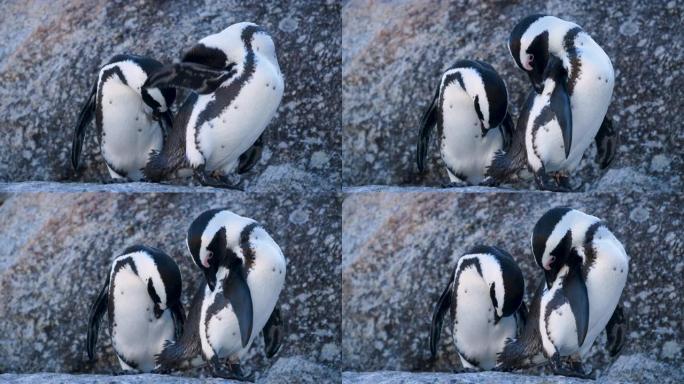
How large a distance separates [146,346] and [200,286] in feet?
0.49

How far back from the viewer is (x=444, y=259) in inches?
117

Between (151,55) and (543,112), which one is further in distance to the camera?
(151,55)

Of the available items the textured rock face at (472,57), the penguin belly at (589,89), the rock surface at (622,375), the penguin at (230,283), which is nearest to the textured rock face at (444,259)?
the rock surface at (622,375)

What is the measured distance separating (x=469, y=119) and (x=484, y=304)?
353mm

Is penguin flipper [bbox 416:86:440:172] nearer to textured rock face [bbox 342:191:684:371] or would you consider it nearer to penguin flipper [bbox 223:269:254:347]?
textured rock face [bbox 342:191:684:371]

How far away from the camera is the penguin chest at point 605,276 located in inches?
103

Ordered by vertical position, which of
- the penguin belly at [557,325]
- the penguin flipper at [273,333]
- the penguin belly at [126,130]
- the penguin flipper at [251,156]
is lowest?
the penguin flipper at [273,333]

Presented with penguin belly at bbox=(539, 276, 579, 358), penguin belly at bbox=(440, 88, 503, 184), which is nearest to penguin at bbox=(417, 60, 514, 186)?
penguin belly at bbox=(440, 88, 503, 184)

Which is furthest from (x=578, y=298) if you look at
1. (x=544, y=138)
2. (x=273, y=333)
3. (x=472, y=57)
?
(x=472, y=57)

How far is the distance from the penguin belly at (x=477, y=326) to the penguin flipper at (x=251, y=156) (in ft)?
1.53

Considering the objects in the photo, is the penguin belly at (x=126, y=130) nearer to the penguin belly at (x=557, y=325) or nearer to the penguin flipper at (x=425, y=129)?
the penguin flipper at (x=425, y=129)

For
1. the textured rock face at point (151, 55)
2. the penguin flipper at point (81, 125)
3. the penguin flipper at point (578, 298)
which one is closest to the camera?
the penguin flipper at point (578, 298)

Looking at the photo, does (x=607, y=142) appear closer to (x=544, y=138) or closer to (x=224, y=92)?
(x=544, y=138)

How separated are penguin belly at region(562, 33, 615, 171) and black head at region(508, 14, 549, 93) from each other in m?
0.06
